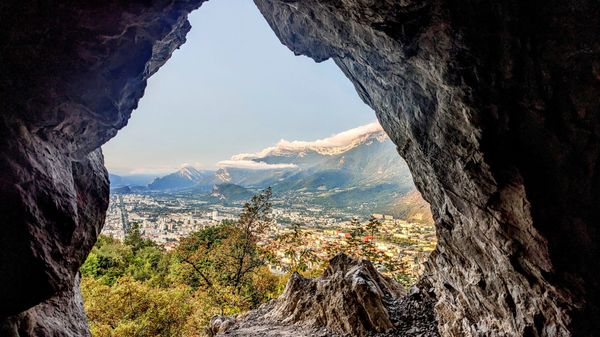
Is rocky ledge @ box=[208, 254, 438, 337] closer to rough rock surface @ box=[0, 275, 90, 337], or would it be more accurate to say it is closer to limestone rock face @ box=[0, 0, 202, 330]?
rough rock surface @ box=[0, 275, 90, 337]

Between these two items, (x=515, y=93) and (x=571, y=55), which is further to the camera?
(x=515, y=93)

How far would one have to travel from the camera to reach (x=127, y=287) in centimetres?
1617

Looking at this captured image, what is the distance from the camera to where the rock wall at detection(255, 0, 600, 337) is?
17.4 feet

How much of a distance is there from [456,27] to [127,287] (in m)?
19.3

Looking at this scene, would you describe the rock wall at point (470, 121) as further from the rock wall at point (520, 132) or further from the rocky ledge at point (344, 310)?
the rocky ledge at point (344, 310)

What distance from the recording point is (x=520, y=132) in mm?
5652

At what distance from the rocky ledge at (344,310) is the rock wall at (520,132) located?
11.1 ft

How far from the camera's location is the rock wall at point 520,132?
5289mm

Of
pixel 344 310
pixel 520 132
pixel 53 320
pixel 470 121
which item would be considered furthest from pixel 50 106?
pixel 344 310

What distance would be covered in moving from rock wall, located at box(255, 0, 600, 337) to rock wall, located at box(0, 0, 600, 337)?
21mm

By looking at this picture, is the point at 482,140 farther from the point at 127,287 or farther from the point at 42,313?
the point at 127,287

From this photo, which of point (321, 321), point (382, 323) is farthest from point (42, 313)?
point (382, 323)

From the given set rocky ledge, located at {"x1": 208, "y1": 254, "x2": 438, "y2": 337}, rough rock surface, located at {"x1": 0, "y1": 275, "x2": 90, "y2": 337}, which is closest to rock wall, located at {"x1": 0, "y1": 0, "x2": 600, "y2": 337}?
rough rock surface, located at {"x1": 0, "y1": 275, "x2": 90, "y2": 337}

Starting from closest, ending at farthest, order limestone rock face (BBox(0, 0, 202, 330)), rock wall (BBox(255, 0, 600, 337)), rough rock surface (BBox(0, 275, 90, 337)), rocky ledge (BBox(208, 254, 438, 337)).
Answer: limestone rock face (BBox(0, 0, 202, 330)) < rock wall (BBox(255, 0, 600, 337)) < rough rock surface (BBox(0, 275, 90, 337)) < rocky ledge (BBox(208, 254, 438, 337))
